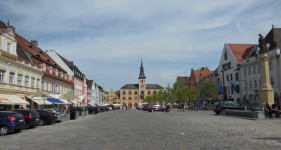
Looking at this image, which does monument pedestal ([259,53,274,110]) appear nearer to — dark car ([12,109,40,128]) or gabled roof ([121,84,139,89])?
dark car ([12,109,40,128])

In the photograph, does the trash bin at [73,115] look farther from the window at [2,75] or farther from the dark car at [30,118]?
the dark car at [30,118]

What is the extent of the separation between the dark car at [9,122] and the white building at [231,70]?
165ft

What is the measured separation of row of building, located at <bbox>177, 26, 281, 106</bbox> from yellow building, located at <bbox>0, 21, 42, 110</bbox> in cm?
3854

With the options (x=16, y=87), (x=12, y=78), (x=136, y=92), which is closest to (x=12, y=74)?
(x=12, y=78)

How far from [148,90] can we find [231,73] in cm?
10273

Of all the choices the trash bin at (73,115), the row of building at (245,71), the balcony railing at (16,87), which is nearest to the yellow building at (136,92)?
the row of building at (245,71)

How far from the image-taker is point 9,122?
15.5m

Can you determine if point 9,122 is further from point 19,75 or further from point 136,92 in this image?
point 136,92

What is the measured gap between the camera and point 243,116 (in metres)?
24.8

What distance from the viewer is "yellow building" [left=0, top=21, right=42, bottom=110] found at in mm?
28391

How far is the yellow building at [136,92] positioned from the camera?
16200 cm

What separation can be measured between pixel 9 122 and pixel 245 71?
50890 millimetres

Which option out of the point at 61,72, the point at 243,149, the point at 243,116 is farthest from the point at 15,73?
the point at 243,149

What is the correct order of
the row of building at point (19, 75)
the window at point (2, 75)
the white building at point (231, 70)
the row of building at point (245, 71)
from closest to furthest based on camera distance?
the window at point (2, 75), the row of building at point (19, 75), the row of building at point (245, 71), the white building at point (231, 70)
